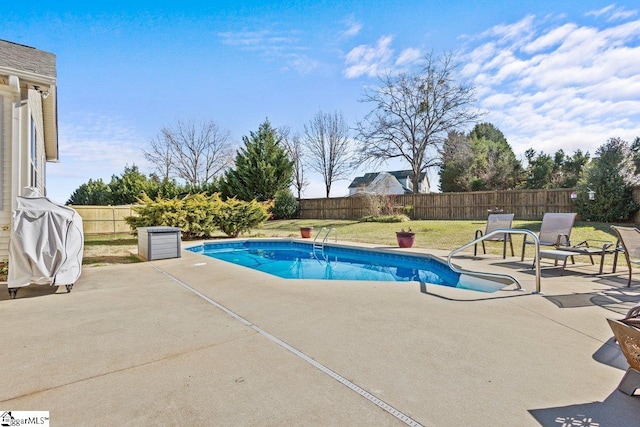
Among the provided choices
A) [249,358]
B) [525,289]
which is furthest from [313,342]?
[525,289]

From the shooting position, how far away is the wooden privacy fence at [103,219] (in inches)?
580

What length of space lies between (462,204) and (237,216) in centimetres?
1323

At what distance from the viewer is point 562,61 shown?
9.15m

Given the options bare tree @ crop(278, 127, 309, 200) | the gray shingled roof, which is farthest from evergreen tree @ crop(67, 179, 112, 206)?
the gray shingled roof

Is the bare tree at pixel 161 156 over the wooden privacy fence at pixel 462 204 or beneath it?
over

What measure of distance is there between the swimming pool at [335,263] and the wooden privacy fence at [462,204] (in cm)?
977

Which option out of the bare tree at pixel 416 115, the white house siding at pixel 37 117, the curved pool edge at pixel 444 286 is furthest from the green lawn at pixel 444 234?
the white house siding at pixel 37 117

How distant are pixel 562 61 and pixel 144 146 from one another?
31204 mm

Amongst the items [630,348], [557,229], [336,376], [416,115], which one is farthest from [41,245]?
[416,115]

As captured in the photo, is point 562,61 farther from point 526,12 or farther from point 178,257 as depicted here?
point 178,257

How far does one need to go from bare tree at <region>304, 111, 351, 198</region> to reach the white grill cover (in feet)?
84.4

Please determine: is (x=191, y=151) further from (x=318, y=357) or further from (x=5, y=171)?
(x=318, y=357)

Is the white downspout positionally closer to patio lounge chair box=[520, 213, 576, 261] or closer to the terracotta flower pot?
the terracotta flower pot

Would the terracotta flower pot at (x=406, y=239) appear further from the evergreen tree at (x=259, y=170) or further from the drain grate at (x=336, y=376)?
the evergreen tree at (x=259, y=170)
